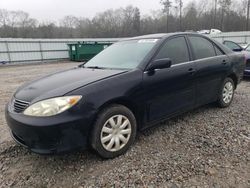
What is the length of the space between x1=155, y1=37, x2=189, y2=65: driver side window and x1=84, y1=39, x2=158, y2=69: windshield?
0.19 m

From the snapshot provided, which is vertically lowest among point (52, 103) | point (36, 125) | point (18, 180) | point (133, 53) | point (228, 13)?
point (18, 180)

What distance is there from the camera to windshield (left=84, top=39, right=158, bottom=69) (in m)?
3.08

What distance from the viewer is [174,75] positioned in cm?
320

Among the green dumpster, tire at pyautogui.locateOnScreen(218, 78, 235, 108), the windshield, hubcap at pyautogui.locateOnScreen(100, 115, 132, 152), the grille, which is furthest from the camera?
the green dumpster

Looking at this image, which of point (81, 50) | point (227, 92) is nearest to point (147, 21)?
point (81, 50)

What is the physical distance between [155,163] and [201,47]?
7.78 ft

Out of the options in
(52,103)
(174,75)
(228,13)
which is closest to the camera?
(52,103)

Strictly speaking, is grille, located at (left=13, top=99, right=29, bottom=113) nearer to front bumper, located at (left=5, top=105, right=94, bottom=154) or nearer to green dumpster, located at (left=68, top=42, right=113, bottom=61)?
front bumper, located at (left=5, top=105, right=94, bottom=154)

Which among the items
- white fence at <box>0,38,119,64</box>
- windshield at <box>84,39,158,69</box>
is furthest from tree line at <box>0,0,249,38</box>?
windshield at <box>84,39,158,69</box>

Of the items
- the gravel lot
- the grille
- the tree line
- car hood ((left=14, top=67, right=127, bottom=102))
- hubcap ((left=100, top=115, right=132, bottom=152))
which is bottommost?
the gravel lot

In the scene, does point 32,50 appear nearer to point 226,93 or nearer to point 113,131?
point 226,93

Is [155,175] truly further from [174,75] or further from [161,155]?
[174,75]

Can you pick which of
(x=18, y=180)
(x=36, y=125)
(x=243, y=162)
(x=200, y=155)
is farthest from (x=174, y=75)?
(x=18, y=180)

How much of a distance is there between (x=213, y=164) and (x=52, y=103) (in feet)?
6.38
